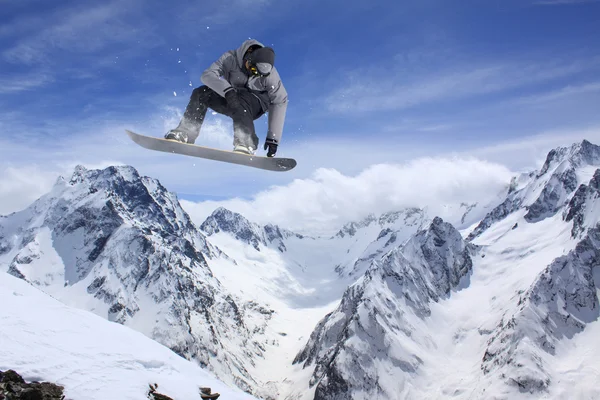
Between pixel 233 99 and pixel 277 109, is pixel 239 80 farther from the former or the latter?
pixel 277 109

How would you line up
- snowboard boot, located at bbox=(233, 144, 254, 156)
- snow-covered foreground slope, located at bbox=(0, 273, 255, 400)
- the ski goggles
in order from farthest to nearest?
snowboard boot, located at bbox=(233, 144, 254, 156)
snow-covered foreground slope, located at bbox=(0, 273, 255, 400)
the ski goggles

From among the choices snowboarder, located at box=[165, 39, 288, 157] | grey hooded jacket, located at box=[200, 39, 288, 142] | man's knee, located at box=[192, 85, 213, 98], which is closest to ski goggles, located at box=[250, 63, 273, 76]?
snowboarder, located at box=[165, 39, 288, 157]

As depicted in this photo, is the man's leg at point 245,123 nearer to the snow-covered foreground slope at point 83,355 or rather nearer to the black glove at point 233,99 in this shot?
the black glove at point 233,99

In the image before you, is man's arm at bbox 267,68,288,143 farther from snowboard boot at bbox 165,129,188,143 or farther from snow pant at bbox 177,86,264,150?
snowboard boot at bbox 165,129,188,143

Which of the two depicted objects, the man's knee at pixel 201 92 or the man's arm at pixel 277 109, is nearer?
the man's arm at pixel 277 109

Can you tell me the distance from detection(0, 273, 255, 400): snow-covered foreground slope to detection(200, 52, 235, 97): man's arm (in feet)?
27.1

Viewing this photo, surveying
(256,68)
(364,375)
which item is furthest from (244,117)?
(364,375)

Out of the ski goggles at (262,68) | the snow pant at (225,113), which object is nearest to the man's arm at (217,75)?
the snow pant at (225,113)

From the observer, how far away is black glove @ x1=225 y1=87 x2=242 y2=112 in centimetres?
1213

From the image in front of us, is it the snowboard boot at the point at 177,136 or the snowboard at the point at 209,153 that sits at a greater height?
the snowboard boot at the point at 177,136

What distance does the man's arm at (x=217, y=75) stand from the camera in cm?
1188

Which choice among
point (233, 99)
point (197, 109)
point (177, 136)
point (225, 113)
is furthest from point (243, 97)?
point (177, 136)

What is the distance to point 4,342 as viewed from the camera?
1180cm

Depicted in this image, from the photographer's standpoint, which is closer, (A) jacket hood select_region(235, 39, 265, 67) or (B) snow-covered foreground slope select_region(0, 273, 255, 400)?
(A) jacket hood select_region(235, 39, 265, 67)
